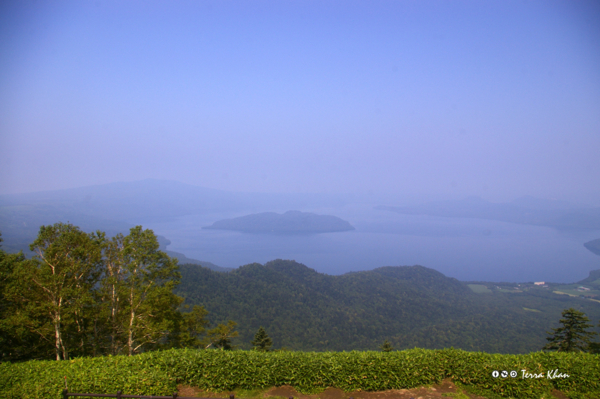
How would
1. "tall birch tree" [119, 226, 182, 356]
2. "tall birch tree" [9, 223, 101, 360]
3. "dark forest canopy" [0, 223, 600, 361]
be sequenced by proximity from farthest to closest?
"tall birch tree" [119, 226, 182, 356], "dark forest canopy" [0, 223, 600, 361], "tall birch tree" [9, 223, 101, 360]

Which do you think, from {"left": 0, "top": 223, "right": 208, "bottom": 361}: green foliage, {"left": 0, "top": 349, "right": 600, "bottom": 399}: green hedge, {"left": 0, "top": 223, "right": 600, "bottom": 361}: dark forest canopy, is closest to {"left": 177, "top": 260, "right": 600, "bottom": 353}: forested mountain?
{"left": 0, "top": 223, "right": 600, "bottom": 361}: dark forest canopy

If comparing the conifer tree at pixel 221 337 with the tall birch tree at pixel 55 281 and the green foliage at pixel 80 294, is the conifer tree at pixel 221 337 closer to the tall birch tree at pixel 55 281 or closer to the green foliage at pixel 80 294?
the green foliage at pixel 80 294

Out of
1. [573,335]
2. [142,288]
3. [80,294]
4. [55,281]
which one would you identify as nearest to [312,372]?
[142,288]

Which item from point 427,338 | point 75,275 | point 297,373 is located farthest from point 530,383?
point 427,338

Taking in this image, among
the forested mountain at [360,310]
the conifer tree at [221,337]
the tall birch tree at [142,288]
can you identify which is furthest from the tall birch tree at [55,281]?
the forested mountain at [360,310]

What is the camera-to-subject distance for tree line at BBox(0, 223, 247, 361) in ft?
34.4

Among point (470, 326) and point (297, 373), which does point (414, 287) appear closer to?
point (470, 326)

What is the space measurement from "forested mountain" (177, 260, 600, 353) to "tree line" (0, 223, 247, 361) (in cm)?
3400

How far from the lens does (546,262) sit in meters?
176

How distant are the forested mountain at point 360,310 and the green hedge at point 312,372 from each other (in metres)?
38.8

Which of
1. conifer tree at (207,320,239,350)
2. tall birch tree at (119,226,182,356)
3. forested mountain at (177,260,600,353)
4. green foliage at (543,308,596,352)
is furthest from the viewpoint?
forested mountain at (177,260,600,353)

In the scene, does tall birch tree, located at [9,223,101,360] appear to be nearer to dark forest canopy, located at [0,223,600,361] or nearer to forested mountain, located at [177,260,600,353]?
dark forest canopy, located at [0,223,600,361]

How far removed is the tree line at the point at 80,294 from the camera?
1050 cm

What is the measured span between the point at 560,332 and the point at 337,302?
64.1 m
